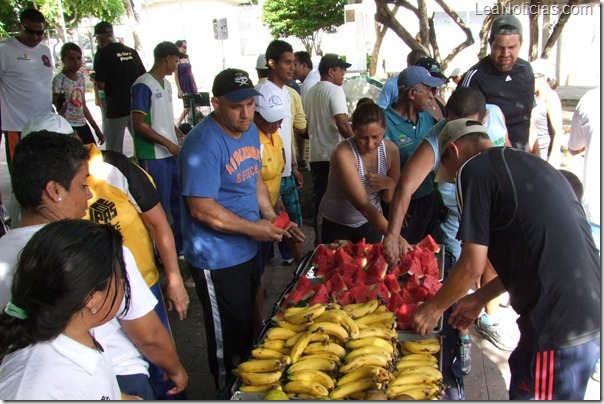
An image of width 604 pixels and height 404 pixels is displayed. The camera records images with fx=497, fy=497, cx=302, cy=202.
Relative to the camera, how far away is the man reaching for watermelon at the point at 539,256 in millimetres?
2121

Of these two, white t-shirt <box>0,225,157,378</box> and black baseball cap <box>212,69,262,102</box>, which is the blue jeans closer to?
black baseball cap <box>212,69,262,102</box>

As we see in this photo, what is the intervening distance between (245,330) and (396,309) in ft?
3.45

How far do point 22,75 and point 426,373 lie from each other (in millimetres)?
5398

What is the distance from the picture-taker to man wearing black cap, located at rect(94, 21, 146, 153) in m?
6.13

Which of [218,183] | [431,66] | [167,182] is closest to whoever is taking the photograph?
[218,183]

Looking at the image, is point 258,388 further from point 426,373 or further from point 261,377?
point 426,373

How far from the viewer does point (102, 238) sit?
1.63m

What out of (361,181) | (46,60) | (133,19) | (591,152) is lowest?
(361,181)

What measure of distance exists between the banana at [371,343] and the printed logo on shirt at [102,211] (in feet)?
4.23

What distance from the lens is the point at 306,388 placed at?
6.62 feet

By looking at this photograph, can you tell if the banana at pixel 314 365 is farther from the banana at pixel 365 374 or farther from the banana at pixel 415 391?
the banana at pixel 415 391

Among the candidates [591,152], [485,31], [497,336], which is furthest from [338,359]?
[485,31]

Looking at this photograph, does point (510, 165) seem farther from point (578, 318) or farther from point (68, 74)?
point (68, 74)

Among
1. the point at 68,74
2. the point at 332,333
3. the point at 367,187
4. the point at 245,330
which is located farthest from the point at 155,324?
the point at 68,74
